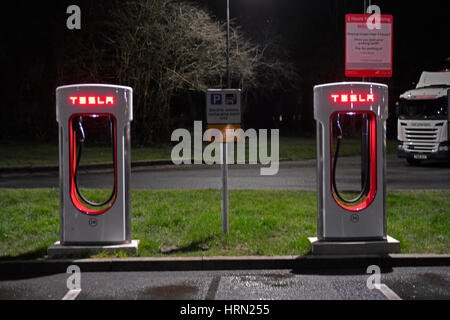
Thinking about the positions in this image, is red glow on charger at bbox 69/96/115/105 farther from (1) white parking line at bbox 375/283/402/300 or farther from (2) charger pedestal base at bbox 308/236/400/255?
(1) white parking line at bbox 375/283/402/300

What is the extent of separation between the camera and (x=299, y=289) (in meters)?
5.64

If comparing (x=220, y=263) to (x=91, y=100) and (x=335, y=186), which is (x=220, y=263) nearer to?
(x=335, y=186)

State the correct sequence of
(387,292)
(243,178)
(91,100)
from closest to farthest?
(387,292), (91,100), (243,178)

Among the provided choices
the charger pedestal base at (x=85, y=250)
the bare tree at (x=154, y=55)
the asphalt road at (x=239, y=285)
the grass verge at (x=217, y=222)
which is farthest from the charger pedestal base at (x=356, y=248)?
the bare tree at (x=154, y=55)

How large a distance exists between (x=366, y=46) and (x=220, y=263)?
430cm

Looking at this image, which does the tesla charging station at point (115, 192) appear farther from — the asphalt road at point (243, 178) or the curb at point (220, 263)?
the asphalt road at point (243, 178)

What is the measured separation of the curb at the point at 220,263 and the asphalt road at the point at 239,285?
10 centimetres

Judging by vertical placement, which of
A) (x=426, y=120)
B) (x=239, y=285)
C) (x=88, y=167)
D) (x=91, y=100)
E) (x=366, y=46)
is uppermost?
(x=366, y=46)

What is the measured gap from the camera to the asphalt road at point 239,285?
5.42 metres

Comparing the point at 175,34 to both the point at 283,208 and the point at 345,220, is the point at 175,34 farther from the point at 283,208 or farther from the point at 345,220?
the point at 345,220

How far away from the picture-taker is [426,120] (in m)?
20.2

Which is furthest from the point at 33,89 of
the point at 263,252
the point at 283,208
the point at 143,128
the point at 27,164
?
the point at 263,252

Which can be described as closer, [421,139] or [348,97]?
[348,97]

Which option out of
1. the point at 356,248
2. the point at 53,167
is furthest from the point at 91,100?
the point at 53,167
